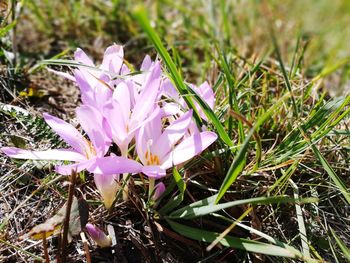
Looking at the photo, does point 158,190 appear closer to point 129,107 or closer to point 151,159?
point 151,159

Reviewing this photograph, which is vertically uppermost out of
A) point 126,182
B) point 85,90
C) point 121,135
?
point 85,90

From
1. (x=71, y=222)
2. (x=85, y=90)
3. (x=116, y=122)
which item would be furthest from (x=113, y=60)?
(x=71, y=222)

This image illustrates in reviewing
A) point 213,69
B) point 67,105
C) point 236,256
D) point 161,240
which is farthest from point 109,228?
point 213,69

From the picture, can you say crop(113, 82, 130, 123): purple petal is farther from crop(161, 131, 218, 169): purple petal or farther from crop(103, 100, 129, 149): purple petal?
crop(161, 131, 218, 169): purple petal

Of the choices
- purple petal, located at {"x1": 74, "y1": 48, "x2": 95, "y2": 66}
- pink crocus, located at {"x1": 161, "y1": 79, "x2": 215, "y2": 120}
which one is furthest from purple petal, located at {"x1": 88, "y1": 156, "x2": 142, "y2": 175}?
purple petal, located at {"x1": 74, "y1": 48, "x2": 95, "y2": 66}

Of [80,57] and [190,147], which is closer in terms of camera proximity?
[190,147]

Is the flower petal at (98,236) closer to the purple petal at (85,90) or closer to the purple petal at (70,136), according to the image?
the purple petal at (70,136)

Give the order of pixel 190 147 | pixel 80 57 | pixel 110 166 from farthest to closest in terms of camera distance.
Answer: pixel 80 57 → pixel 190 147 → pixel 110 166
